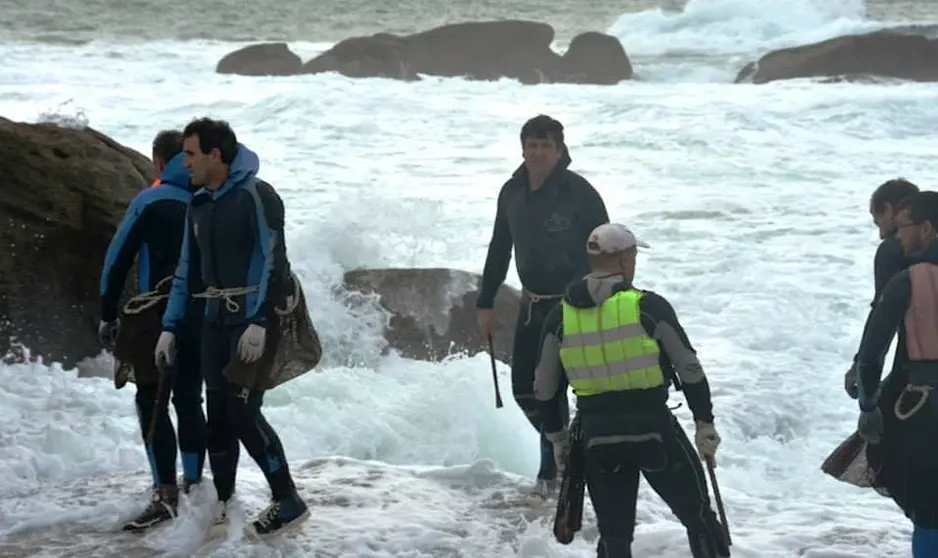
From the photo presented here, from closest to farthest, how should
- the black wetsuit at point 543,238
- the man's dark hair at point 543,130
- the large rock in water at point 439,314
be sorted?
the man's dark hair at point 543,130, the black wetsuit at point 543,238, the large rock in water at point 439,314

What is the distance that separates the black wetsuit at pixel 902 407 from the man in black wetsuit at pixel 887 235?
0.42m

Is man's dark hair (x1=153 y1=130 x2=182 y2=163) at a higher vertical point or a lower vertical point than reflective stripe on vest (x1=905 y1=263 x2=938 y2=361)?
higher

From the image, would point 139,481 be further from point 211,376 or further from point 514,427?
point 514,427

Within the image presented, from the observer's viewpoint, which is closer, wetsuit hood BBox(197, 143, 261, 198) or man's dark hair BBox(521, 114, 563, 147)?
wetsuit hood BBox(197, 143, 261, 198)

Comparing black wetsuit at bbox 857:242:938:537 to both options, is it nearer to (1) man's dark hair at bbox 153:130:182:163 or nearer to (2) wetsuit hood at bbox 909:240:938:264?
(2) wetsuit hood at bbox 909:240:938:264

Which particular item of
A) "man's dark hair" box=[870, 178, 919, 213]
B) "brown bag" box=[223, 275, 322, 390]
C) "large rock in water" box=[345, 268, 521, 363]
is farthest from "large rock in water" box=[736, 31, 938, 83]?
"brown bag" box=[223, 275, 322, 390]

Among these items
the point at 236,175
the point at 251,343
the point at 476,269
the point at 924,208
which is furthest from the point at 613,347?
the point at 476,269

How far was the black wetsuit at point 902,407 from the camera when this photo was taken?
4.29m

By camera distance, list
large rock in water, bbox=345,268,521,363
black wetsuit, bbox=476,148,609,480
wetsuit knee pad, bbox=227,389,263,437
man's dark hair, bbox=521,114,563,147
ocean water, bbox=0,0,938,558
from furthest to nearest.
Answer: large rock in water, bbox=345,268,521,363, ocean water, bbox=0,0,938,558, black wetsuit, bbox=476,148,609,480, man's dark hair, bbox=521,114,563,147, wetsuit knee pad, bbox=227,389,263,437

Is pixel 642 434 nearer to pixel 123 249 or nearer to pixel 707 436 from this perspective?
pixel 707 436

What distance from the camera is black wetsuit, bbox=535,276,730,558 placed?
4152mm

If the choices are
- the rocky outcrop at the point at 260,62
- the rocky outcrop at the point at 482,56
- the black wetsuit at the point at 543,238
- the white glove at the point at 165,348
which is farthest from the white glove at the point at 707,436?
the rocky outcrop at the point at 260,62

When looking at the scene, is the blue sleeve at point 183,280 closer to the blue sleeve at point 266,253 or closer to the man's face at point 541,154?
the blue sleeve at point 266,253

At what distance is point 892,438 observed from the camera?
4.41m
